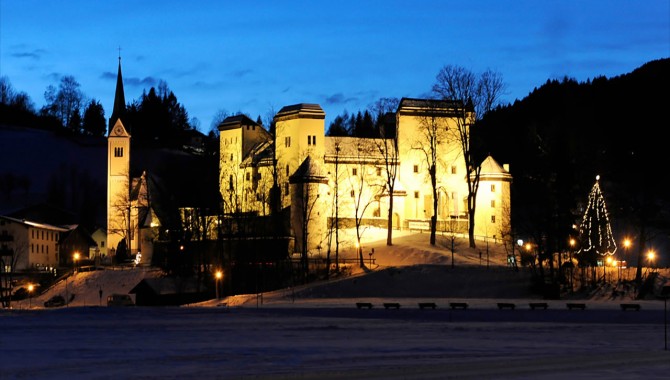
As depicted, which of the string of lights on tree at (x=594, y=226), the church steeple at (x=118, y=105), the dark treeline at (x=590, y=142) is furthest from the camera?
the church steeple at (x=118, y=105)

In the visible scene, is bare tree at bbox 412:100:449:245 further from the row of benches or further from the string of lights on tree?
the row of benches

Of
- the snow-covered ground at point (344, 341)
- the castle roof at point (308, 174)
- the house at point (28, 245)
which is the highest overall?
the castle roof at point (308, 174)

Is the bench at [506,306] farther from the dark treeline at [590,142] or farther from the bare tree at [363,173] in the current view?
the bare tree at [363,173]

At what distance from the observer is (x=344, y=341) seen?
32375 mm

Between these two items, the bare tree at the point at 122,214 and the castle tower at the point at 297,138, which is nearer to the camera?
the castle tower at the point at 297,138

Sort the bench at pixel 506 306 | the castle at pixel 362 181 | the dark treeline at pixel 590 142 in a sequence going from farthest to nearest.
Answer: the dark treeline at pixel 590 142 < the castle at pixel 362 181 < the bench at pixel 506 306

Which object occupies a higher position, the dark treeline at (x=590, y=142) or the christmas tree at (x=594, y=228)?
the dark treeline at (x=590, y=142)

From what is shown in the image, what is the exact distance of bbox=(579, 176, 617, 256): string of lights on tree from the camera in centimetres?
6618

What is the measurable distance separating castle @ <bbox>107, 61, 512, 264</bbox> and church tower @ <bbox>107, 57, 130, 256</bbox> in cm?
688

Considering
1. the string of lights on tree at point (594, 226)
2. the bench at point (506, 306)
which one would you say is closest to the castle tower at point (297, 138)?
the string of lights on tree at point (594, 226)

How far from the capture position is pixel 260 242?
7850cm

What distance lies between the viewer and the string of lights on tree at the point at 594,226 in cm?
6618

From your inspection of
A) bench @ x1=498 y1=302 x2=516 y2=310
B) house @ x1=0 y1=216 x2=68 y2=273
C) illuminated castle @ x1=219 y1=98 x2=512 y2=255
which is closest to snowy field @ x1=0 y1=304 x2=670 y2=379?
bench @ x1=498 y1=302 x2=516 y2=310

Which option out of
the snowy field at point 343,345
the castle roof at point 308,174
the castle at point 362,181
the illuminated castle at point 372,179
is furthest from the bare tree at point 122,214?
the snowy field at point 343,345
